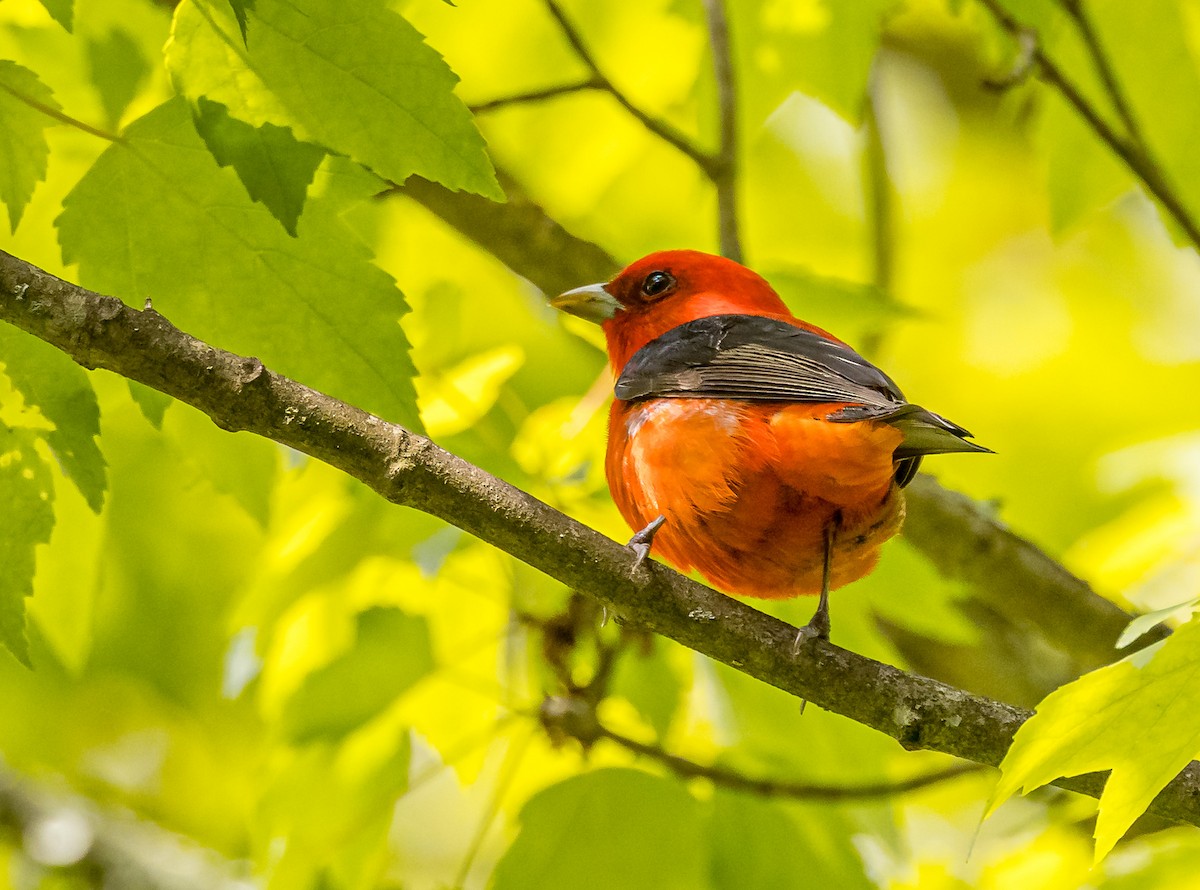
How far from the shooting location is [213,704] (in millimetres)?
6500

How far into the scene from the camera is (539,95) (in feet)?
11.7

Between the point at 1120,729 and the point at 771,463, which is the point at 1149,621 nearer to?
the point at 1120,729

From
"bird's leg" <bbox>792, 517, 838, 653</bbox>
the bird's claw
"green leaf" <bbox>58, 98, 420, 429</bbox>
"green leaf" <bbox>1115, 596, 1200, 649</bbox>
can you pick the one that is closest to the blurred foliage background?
"green leaf" <bbox>58, 98, 420, 429</bbox>

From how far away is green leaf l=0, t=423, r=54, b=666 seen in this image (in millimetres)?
2125

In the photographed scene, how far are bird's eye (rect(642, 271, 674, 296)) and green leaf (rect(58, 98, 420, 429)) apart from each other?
6.19 feet

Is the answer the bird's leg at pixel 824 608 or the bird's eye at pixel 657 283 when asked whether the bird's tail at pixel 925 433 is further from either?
the bird's eye at pixel 657 283

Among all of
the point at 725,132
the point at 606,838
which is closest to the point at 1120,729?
the point at 606,838

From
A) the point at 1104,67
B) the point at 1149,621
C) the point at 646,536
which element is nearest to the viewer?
the point at 1149,621

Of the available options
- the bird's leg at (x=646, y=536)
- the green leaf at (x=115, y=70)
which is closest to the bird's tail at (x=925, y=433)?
the bird's leg at (x=646, y=536)

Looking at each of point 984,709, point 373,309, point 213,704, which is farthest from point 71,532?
point 213,704

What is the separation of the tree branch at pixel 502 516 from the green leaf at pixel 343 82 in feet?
1.21

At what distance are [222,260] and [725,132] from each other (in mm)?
1973

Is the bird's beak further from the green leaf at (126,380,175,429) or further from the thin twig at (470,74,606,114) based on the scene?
the green leaf at (126,380,175,429)

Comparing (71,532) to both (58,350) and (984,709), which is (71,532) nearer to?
(58,350)
